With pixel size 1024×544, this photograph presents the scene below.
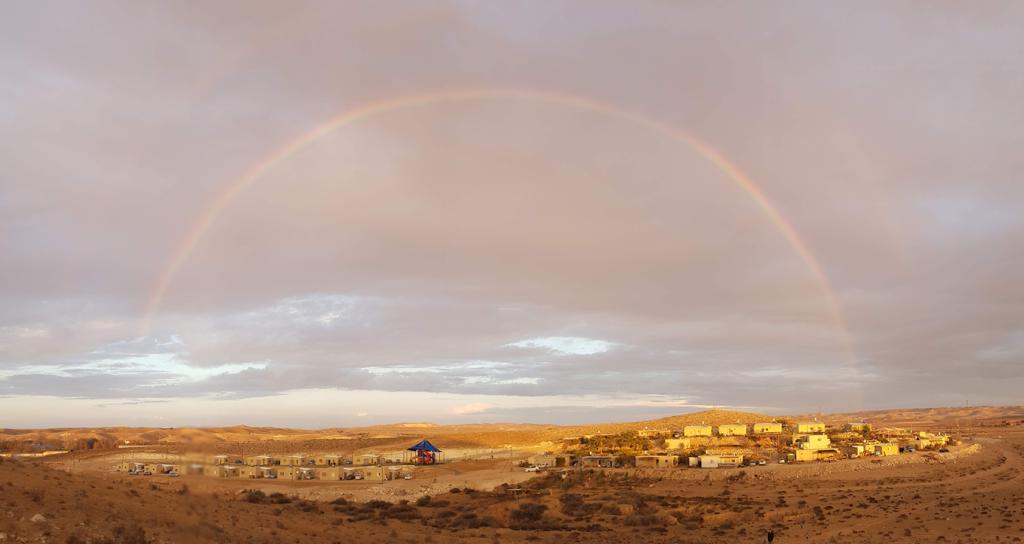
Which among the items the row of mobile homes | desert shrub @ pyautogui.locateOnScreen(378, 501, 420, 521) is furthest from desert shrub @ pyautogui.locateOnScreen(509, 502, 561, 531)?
the row of mobile homes

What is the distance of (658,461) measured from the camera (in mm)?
86938

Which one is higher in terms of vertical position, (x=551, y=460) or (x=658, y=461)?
(x=658, y=461)

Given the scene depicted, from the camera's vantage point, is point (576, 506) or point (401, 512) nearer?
point (401, 512)

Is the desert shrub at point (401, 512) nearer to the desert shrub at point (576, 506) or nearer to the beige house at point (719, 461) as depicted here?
the desert shrub at point (576, 506)

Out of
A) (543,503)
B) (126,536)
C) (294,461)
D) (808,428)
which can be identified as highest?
(126,536)

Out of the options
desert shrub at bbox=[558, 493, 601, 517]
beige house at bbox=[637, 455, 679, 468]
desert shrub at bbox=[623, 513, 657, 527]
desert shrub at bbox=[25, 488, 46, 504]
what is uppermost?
desert shrub at bbox=[25, 488, 46, 504]

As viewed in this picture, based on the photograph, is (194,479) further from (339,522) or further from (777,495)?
(777,495)

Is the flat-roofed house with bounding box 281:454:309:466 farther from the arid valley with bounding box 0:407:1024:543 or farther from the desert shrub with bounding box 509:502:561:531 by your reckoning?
the desert shrub with bounding box 509:502:561:531

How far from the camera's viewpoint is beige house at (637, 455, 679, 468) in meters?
84.9

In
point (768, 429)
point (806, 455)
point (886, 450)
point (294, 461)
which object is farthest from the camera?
point (768, 429)

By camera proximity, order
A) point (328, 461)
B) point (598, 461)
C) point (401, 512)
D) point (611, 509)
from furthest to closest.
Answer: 1. point (328, 461)
2. point (598, 461)
3. point (611, 509)
4. point (401, 512)

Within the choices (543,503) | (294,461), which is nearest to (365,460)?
(294,461)

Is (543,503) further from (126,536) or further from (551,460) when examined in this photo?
(551,460)

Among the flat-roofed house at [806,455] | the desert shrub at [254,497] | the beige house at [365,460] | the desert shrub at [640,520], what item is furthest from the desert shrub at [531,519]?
the beige house at [365,460]
